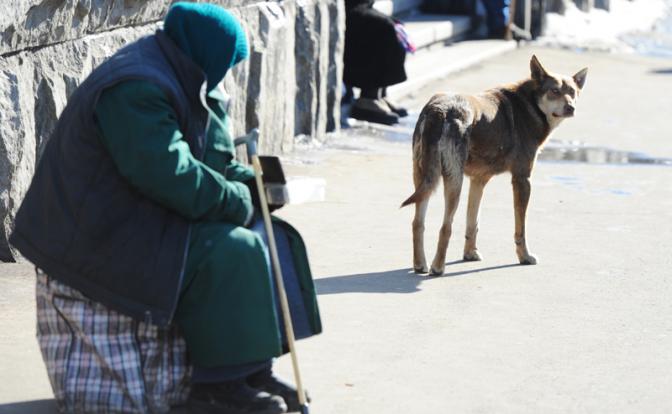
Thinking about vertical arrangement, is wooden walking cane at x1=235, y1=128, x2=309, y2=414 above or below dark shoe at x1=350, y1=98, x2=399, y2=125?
above

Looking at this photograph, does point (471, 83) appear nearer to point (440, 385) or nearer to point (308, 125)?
point (308, 125)

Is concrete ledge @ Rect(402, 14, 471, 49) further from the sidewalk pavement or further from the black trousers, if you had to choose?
the sidewalk pavement

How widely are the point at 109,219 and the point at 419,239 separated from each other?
267 cm

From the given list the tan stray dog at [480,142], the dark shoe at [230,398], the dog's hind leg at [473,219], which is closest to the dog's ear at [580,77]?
the tan stray dog at [480,142]

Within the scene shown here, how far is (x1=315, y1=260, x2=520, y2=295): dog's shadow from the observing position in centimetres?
596

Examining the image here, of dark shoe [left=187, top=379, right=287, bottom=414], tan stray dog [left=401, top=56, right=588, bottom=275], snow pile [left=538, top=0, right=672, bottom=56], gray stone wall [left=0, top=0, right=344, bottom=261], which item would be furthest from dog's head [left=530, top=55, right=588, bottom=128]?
snow pile [left=538, top=0, right=672, bottom=56]

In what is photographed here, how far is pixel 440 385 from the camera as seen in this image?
462cm

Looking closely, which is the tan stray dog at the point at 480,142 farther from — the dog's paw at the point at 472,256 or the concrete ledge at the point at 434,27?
the concrete ledge at the point at 434,27

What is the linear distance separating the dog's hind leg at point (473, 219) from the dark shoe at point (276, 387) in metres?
2.65

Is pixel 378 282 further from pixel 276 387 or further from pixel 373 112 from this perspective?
pixel 373 112

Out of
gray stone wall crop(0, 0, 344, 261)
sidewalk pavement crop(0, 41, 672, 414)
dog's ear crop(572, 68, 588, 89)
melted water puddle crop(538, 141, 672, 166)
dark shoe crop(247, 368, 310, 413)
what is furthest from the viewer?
melted water puddle crop(538, 141, 672, 166)

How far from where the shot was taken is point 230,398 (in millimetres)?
4035

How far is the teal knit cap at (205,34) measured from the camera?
3.94 metres

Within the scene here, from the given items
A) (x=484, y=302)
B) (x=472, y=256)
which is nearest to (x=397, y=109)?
(x=472, y=256)
